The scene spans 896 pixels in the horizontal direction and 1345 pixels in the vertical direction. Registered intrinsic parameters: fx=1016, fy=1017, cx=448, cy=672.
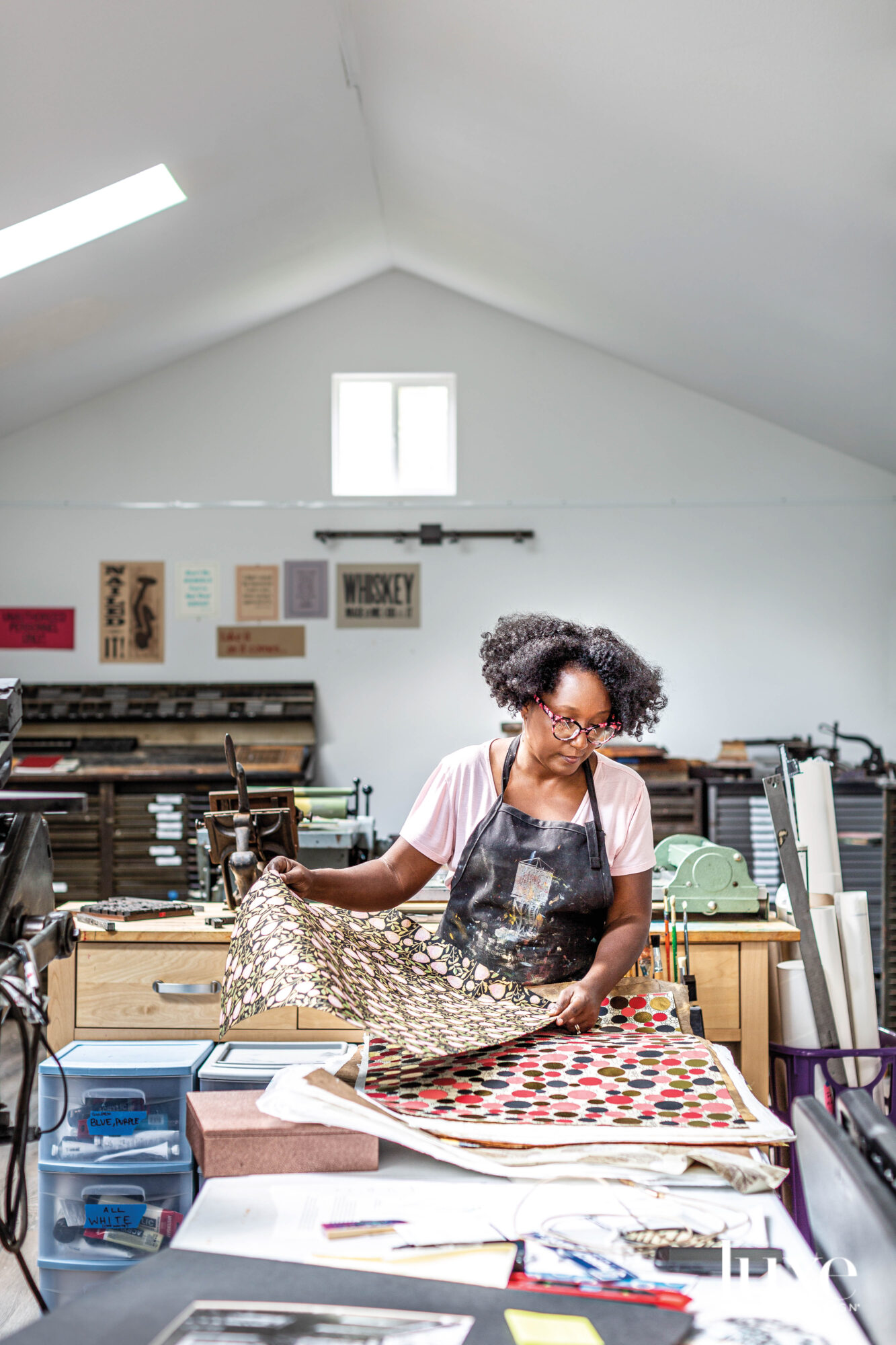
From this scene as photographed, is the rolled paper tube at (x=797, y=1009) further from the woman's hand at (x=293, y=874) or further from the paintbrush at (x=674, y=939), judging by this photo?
the woman's hand at (x=293, y=874)

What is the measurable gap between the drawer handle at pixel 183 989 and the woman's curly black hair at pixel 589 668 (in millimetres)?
1111

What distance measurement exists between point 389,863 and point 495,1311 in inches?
48.1

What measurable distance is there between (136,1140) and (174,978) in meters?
0.44

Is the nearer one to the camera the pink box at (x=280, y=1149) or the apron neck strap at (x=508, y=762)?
the pink box at (x=280, y=1149)

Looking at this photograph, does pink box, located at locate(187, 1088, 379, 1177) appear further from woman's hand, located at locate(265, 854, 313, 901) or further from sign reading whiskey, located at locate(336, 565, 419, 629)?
Result: sign reading whiskey, located at locate(336, 565, 419, 629)

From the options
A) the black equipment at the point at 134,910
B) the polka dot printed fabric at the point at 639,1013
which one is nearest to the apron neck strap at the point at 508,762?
the polka dot printed fabric at the point at 639,1013

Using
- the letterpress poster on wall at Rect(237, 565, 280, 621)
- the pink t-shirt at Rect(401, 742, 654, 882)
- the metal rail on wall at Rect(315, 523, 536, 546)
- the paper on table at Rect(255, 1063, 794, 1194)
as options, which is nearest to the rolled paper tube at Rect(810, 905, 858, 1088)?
the pink t-shirt at Rect(401, 742, 654, 882)

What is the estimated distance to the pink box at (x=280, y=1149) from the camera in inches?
47.8

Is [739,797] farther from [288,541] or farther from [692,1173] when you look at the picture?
[692,1173]

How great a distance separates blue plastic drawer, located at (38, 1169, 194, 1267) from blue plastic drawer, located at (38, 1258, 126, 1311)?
0.01 meters

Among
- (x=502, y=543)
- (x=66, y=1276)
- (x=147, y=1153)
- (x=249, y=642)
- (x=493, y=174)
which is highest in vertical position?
(x=493, y=174)

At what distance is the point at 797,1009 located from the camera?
8.07 feet

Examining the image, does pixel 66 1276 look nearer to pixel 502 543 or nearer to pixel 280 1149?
pixel 280 1149

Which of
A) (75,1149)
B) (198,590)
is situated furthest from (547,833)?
(198,590)
